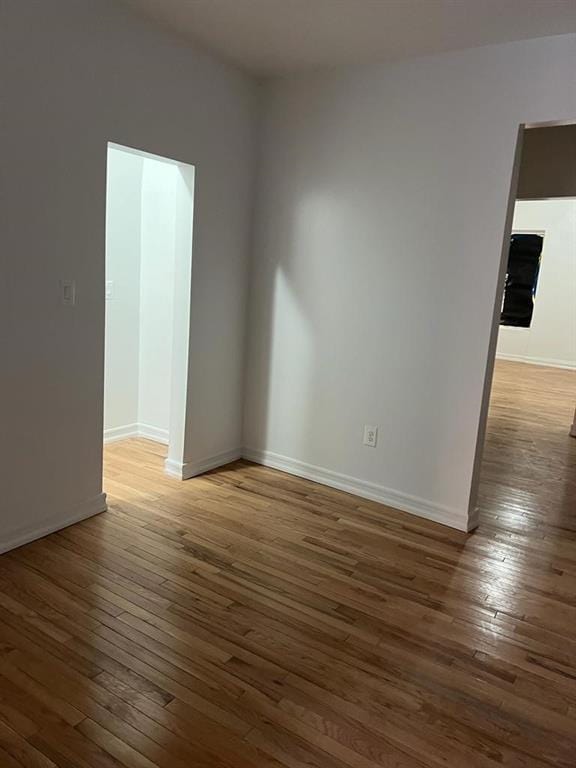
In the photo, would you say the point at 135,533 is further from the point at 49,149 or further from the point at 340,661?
the point at 49,149

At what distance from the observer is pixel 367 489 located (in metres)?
3.52

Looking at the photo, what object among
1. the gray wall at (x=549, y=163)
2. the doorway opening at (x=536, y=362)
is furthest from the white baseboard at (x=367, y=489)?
the gray wall at (x=549, y=163)

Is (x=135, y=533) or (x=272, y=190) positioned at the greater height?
(x=272, y=190)

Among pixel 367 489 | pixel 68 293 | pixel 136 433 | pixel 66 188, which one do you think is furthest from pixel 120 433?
pixel 66 188

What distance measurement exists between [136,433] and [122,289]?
1.08 m

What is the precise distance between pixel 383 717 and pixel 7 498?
1797mm

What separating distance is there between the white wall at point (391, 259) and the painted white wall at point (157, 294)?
0.63 m

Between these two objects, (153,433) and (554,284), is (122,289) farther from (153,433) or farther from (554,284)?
(554,284)

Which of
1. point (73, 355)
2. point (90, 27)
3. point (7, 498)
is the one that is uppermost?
point (90, 27)

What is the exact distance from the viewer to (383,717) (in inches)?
71.0

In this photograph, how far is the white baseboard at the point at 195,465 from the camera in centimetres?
360

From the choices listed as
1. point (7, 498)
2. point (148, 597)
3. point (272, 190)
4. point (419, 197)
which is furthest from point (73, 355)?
point (419, 197)

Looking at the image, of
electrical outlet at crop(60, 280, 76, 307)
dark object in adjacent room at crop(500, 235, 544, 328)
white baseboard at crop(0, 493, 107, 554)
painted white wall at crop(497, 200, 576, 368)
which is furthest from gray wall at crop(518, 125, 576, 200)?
dark object in adjacent room at crop(500, 235, 544, 328)

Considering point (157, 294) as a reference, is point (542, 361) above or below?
below
